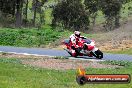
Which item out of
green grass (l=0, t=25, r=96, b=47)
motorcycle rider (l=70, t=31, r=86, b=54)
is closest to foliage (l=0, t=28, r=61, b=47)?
green grass (l=0, t=25, r=96, b=47)

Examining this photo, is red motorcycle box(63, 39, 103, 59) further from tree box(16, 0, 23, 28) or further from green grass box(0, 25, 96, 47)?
tree box(16, 0, 23, 28)

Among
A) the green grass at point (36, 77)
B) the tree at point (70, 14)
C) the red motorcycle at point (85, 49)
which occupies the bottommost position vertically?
the tree at point (70, 14)

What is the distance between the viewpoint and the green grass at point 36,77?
43.7 feet

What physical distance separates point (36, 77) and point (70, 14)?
63.5 metres

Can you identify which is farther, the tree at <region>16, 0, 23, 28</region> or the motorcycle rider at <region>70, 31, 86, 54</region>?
the tree at <region>16, 0, 23, 28</region>

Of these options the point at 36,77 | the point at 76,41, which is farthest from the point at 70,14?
the point at 36,77

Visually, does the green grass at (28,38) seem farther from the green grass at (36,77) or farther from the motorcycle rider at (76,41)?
the green grass at (36,77)

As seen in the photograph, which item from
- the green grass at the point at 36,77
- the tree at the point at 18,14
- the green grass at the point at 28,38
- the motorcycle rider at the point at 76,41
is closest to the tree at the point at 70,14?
the tree at the point at 18,14

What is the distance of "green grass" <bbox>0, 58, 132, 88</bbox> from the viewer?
525 inches

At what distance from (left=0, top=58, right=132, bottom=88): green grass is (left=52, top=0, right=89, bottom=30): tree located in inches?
2299

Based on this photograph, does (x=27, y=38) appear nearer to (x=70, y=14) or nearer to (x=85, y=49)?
(x=85, y=49)

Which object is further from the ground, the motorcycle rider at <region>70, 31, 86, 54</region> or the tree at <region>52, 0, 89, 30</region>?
the motorcycle rider at <region>70, 31, 86, 54</region>

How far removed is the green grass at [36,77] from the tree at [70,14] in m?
58.4

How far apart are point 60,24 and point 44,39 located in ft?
152
